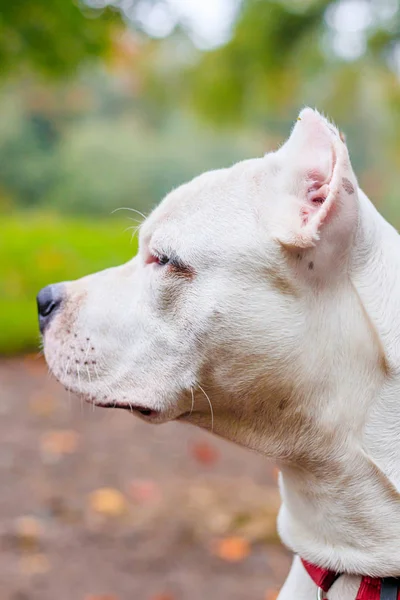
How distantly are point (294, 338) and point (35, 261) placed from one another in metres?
9.58

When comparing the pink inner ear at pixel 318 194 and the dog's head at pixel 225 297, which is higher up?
the pink inner ear at pixel 318 194

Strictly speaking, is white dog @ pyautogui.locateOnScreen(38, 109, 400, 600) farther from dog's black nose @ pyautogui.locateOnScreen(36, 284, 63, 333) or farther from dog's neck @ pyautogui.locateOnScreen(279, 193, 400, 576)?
dog's black nose @ pyautogui.locateOnScreen(36, 284, 63, 333)

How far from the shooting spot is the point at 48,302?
2188mm

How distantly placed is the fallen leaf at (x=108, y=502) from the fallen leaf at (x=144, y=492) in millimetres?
90

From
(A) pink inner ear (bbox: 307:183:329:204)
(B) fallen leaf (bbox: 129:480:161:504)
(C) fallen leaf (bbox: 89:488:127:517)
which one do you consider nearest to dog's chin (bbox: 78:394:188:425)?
(A) pink inner ear (bbox: 307:183:329:204)

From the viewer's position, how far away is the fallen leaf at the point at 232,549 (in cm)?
415

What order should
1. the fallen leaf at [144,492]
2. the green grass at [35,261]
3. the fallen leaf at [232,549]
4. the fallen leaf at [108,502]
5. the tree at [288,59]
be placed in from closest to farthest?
the fallen leaf at [232,549]
the fallen leaf at [108,502]
the fallen leaf at [144,492]
the tree at [288,59]
the green grass at [35,261]

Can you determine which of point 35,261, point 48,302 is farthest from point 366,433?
point 35,261

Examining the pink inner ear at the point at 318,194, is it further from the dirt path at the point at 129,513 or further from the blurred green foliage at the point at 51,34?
the blurred green foliage at the point at 51,34

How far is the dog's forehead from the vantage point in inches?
74.8

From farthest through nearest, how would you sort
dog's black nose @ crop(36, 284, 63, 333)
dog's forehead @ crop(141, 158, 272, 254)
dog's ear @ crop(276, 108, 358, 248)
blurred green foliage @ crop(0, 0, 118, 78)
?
blurred green foliage @ crop(0, 0, 118, 78) → dog's black nose @ crop(36, 284, 63, 333) → dog's forehead @ crop(141, 158, 272, 254) → dog's ear @ crop(276, 108, 358, 248)

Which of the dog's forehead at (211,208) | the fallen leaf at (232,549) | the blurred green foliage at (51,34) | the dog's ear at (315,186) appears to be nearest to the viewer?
the dog's ear at (315,186)

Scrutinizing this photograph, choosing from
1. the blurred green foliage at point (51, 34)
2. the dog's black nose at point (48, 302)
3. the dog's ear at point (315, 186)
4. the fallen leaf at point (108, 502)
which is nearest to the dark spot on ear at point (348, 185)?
the dog's ear at point (315, 186)

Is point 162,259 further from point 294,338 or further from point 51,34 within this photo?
point 51,34
